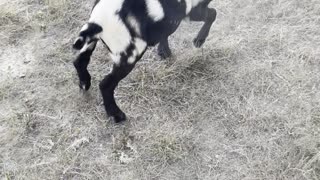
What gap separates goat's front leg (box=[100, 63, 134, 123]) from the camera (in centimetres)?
326

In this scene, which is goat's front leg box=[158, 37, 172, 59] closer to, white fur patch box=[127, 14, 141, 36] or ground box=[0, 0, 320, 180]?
ground box=[0, 0, 320, 180]

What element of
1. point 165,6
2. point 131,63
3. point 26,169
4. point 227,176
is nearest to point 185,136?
point 227,176

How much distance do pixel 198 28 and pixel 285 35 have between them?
84 centimetres

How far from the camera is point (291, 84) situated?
3.79 meters

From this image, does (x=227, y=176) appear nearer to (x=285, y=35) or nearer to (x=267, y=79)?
(x=267, y=79)

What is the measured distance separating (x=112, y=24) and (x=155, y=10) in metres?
0.32

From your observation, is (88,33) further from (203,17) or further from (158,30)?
(203,17)

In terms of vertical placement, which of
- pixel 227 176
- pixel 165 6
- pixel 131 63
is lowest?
pixel 227 176

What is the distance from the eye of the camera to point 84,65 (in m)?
3.61

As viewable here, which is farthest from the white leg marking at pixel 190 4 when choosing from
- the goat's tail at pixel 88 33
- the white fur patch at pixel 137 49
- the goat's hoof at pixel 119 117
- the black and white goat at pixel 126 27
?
the goat's hoof at pixel 119 117

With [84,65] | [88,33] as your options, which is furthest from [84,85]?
[88,33]

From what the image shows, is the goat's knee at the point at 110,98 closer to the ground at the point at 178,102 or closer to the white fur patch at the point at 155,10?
the ground at the point at 178,102

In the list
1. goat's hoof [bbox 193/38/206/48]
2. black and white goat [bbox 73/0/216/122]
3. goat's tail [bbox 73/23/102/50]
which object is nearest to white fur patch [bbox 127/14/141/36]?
black and white goat [bbox 73/0/216/122]

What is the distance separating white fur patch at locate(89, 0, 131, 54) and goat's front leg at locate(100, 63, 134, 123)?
16 cm
